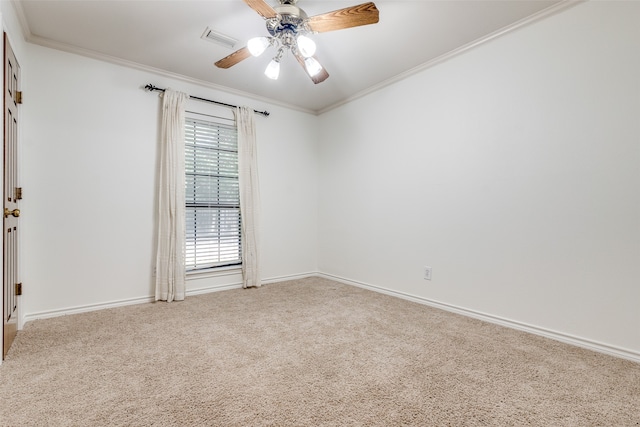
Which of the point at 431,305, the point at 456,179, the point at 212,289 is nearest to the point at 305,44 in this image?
the point at 456,179

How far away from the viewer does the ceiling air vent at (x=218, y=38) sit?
2691 mm

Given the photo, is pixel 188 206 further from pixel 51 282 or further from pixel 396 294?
pixel 396 294

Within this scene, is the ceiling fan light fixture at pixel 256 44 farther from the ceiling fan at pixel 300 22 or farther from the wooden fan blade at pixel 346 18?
the wooden fan blade at pixel 346 18

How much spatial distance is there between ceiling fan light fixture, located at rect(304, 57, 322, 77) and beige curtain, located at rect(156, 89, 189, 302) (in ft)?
5.72

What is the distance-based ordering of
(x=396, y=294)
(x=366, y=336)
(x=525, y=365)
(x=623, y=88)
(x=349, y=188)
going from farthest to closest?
(x=349, y=188) < (x=396, y=294) < (x=366, y=336) < (x=623, y=88) < (x=525, y=365)

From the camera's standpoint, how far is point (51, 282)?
2814mm

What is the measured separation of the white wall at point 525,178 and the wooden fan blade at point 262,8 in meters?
1.85

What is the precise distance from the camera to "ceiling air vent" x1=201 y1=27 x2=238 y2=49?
8.83 ft

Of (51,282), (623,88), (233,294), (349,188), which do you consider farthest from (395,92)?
(51,282)

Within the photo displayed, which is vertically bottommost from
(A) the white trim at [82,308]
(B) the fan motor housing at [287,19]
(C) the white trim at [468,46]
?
(A) the white trim at [82,308]

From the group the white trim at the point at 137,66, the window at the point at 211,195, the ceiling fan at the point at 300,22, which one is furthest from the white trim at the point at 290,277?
the ceiling fan at the point at 300,22

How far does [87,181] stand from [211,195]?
3.99 feet

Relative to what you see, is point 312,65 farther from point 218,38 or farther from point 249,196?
point 249,196

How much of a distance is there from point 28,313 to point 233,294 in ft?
5.88
